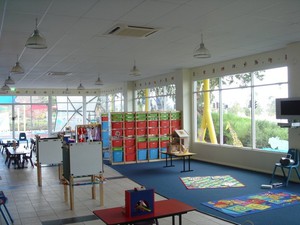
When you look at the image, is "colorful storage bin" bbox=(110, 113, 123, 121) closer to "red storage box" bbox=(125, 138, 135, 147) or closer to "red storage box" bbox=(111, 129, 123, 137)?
"red storage box" bbox=(111, 129, 123, 137)

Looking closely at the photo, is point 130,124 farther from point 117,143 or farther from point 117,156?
point 117,156

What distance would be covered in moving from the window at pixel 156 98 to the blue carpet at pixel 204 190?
3.24 metres

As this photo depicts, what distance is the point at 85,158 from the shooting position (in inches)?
238

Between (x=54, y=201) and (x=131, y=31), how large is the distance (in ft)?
11.9

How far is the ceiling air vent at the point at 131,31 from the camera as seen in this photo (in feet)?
19.6

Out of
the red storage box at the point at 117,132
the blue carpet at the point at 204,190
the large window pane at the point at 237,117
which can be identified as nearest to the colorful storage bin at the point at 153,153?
the blue carpet at the point at 204,190

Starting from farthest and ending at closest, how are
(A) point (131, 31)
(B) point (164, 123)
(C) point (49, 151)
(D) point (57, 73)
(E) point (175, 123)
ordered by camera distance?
(D) point (57, 73) → (E) point (175, 123) → (B) point (164, 123) → (C) point (49, 151) → (A) point (131, 31)

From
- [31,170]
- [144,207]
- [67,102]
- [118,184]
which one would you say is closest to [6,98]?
[67,102]

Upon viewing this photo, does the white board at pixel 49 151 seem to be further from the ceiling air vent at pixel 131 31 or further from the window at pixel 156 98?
the window at pixel 156 98

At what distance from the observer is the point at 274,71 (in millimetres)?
8578

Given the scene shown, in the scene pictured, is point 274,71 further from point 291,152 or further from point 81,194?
point 81,194

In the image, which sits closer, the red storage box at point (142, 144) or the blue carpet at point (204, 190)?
the blue carpet at point (204, 190)

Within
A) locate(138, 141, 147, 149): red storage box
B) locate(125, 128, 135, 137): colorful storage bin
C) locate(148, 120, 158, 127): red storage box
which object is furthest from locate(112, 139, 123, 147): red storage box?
locate(148, 120, 158, 127): red storage box

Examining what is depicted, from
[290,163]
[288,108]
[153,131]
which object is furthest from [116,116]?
[290,163]
